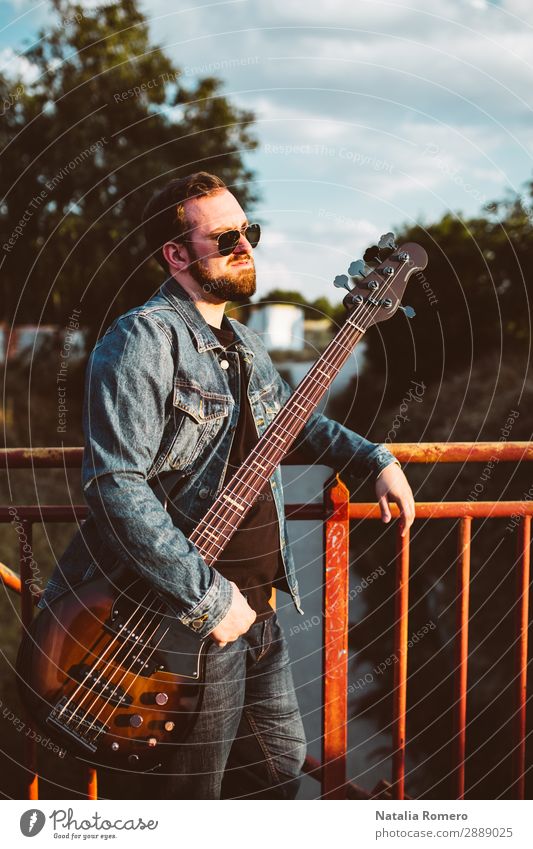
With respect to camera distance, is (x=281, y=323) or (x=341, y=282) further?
(x=281, y=323)

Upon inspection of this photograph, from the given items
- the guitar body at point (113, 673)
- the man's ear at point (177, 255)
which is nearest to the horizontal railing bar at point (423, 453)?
the guitar body at point (113, 673)

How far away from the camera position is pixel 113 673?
85.7 inches

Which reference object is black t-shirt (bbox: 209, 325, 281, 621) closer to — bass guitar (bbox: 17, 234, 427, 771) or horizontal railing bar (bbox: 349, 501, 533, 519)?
bass guitar (bbox: 17, 234, 427, 771)

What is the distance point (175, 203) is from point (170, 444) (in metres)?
0.76

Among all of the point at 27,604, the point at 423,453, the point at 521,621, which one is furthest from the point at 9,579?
the point at 521,621

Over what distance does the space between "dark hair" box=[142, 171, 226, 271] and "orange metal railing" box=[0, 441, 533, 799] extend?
2.53ft

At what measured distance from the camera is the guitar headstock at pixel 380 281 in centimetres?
244

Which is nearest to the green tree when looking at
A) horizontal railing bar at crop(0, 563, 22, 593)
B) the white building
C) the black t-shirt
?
the white building

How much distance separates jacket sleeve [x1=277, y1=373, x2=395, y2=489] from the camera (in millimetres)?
2574

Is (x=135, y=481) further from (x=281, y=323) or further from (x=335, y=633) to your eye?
(x=281, y=323)

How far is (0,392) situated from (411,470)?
9.79 meters
